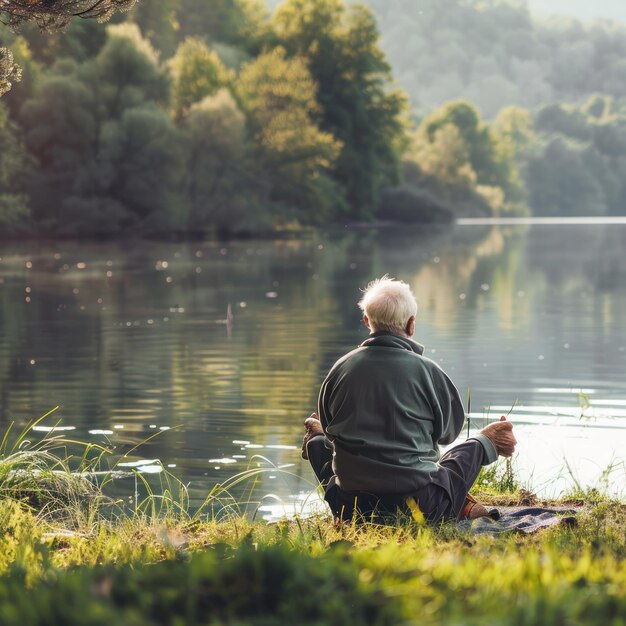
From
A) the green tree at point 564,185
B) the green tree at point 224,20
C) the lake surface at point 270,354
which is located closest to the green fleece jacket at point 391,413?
the lake surface at point 270,354

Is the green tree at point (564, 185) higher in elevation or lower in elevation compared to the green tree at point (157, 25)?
lower

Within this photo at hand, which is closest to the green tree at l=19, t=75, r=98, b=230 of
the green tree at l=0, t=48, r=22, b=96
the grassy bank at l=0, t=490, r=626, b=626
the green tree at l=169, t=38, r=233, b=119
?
the green tree at l=169, t=38, r=233, b=119

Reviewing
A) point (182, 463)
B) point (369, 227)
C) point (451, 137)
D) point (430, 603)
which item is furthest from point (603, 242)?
point (430, 603)

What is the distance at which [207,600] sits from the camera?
288 cm

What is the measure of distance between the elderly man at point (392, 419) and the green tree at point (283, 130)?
50.7 m

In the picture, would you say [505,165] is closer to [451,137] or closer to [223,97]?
[451,137]

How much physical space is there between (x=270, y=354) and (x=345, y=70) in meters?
51.4

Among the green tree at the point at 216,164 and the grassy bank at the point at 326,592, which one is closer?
the grassy bank at the point at 326,592

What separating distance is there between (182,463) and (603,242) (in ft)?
162

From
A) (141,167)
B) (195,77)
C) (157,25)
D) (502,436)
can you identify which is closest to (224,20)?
(157,25)

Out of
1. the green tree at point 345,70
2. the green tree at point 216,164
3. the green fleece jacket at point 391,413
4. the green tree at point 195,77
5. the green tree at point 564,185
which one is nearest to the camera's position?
the green fleece jacket at point 391,413

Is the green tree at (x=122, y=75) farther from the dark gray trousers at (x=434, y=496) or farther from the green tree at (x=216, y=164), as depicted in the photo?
the dark gray trousers at (x=434, y=496)

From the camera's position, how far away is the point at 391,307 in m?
5.45

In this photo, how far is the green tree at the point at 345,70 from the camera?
213 feet
